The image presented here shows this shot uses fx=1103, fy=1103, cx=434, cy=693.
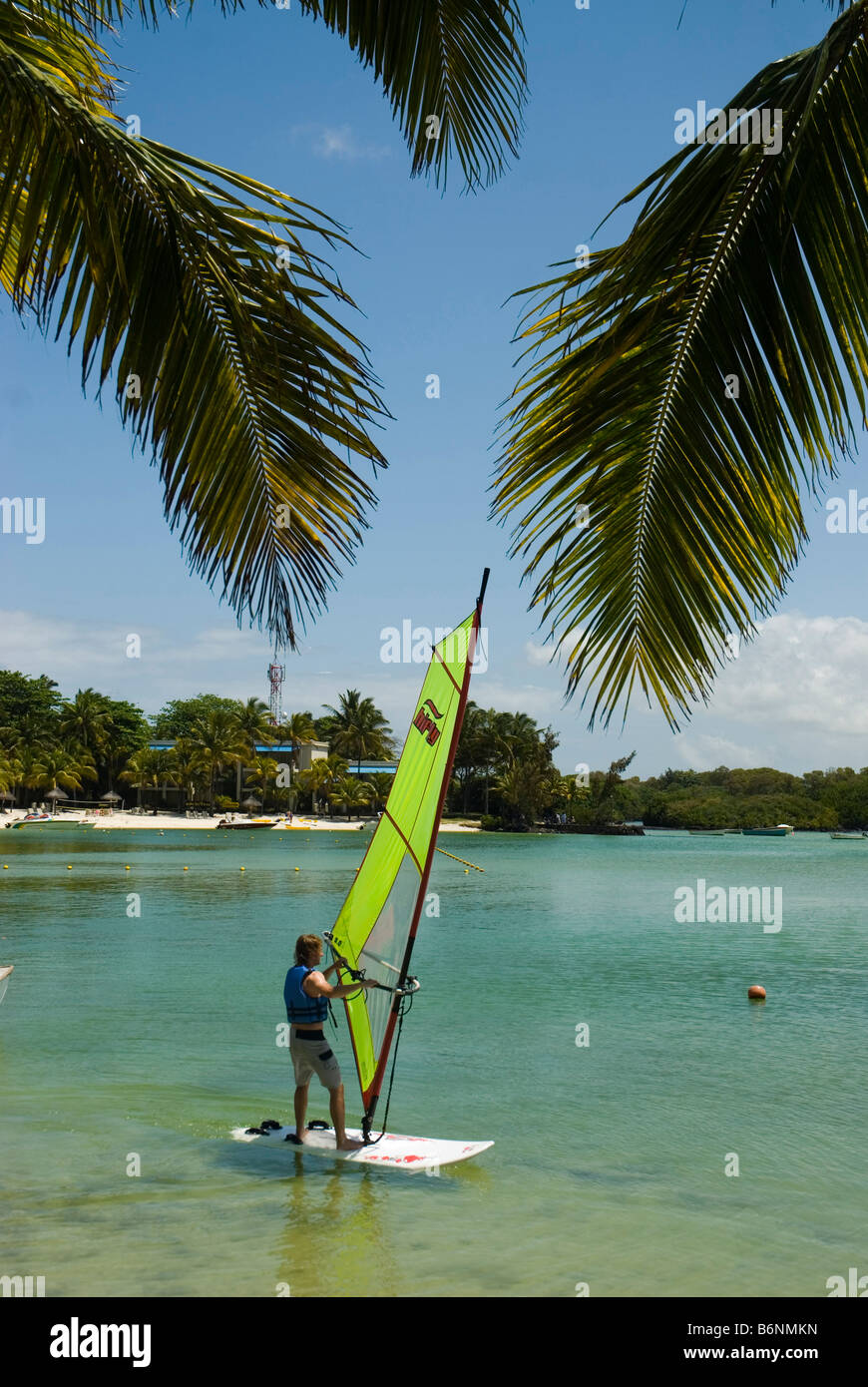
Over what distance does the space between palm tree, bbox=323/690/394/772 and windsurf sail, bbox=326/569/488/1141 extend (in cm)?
9725

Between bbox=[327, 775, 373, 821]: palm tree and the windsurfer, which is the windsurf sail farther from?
bbox=[327, 775, 373, 821]: palm tree

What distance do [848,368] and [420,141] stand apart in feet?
5.99

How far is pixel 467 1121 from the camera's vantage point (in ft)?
36.4

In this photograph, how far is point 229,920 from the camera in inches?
1202

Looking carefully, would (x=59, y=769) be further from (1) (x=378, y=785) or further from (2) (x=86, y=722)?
(1) (x=378, y=785)

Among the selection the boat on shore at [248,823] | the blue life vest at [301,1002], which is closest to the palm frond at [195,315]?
the blue life vest at [301,1002]

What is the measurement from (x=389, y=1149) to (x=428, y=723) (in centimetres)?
371

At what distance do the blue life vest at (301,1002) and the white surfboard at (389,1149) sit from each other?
153 centimetres

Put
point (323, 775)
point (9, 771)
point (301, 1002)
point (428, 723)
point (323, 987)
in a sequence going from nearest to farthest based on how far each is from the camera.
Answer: point (323, 987) → point (301, 1002) → point (428, 723) → point (9, 771) → point (323, 775)

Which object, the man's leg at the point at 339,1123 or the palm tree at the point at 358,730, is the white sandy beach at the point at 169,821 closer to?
the palm tree at the point at 358,730

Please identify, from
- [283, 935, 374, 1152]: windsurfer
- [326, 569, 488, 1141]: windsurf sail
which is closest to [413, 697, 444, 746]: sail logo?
[326, 569, 488, 1141]: windsurf sail

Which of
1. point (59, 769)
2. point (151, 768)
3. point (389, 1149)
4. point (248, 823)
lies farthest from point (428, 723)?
point (151, 768)

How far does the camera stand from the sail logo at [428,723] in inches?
319
